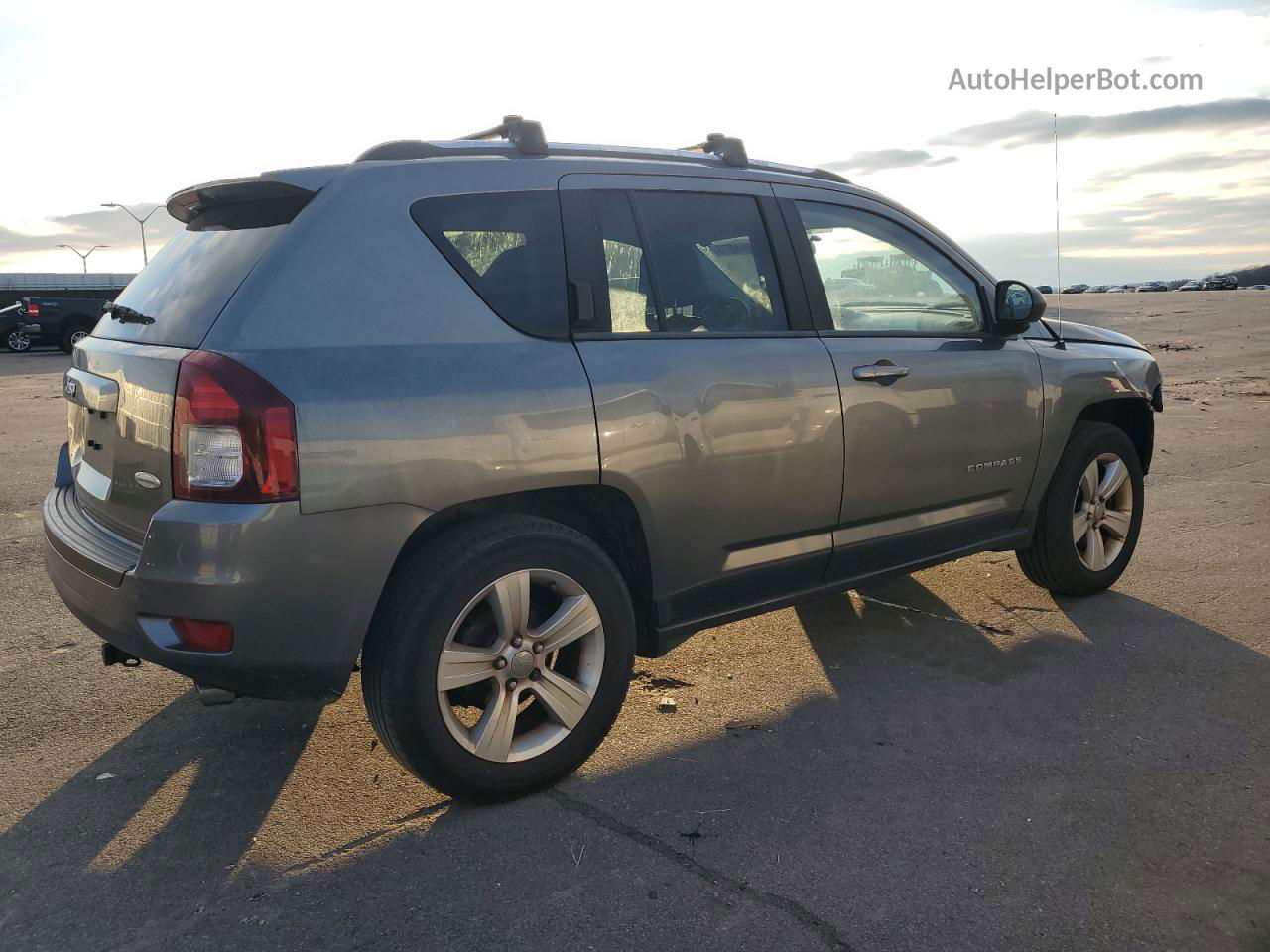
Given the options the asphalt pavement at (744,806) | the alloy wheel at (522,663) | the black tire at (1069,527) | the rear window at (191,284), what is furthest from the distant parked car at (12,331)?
the alloy wheel at (522,663)

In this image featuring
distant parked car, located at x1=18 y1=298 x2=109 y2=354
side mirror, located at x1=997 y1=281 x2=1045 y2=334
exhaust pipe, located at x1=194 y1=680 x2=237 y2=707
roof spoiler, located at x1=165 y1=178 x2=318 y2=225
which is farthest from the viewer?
distant parked car, located at x1=18 y1=298 x2=109 y2=354

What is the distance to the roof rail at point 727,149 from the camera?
12.9ft

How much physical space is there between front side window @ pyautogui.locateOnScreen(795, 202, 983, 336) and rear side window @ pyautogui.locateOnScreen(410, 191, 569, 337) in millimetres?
1163

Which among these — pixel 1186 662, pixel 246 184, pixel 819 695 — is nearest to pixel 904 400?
pixel 819 695

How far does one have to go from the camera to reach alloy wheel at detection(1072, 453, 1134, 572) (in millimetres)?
4914

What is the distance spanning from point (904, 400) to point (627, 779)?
1761mm

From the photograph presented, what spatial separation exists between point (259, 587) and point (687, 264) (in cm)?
177

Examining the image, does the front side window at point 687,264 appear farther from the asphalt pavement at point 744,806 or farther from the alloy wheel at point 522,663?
the asphalt pavement at point 744,806

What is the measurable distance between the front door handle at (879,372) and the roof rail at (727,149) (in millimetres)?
877

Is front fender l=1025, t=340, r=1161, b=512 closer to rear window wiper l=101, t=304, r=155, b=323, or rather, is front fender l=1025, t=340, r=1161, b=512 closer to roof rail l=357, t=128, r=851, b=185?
roof rail l=357, t=128, r=851, b=185

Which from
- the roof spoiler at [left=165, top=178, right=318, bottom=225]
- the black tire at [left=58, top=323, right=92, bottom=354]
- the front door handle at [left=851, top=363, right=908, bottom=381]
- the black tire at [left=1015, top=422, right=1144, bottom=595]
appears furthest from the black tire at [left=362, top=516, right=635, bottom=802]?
the black tire at [left=58, top=323, right=92, bottom=354]

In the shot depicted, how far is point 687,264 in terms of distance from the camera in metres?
3.63

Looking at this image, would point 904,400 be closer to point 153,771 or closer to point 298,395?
point 298,395

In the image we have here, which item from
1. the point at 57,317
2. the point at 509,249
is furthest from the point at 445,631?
the point at 57,317
